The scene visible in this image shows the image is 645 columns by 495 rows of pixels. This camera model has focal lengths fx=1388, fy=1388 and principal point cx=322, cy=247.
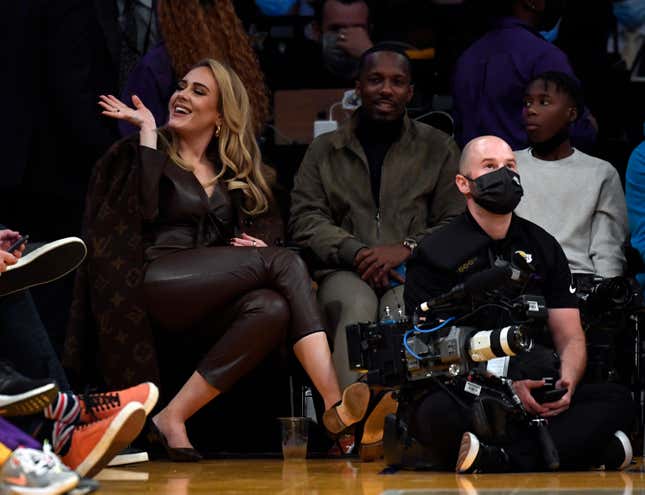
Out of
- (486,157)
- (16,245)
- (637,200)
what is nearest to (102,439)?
(16,245)

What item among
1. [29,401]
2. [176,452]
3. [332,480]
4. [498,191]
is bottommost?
[176,452]

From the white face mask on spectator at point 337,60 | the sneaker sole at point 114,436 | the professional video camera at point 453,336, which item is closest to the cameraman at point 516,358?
the professional video camera at point 453,336

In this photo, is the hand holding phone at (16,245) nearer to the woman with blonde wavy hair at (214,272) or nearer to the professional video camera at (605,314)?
the woman with blonde wavy hair at (214,272)

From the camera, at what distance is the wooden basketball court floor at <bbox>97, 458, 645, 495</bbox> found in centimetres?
325

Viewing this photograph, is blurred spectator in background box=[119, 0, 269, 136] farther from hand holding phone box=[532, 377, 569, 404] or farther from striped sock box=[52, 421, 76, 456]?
striped sock box=[52, 421, 76, 456]

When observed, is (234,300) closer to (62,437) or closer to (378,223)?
(378,223)

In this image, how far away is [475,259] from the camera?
4035 mm

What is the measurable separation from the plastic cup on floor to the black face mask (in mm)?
940

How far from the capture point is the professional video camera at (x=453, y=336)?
3.60 metres

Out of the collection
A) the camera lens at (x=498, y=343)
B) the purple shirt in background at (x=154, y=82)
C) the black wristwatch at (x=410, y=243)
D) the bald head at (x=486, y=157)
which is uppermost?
the purple shirt in background at (x=154, y=82)

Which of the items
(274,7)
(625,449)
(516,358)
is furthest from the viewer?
(274,7)

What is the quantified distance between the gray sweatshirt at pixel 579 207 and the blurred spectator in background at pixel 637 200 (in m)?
0.05

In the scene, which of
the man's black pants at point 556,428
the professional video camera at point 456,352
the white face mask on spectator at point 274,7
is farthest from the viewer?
the white face mask on spectator at point 274,7

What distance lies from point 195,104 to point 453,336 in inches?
64.1
